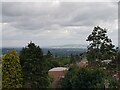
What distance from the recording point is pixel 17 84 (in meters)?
13.3

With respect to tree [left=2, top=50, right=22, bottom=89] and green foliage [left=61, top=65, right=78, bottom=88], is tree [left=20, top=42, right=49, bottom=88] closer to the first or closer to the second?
tree [left=2, top=50, right=22, bottom=89]

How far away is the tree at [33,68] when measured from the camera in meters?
14.1

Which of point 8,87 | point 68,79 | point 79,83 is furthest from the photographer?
point 68,79

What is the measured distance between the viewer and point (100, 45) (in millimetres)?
15484

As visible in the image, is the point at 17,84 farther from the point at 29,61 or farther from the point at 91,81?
the point at 91,81

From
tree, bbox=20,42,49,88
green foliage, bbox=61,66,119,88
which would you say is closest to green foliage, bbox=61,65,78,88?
green foliage, bbox=61,66,119,88

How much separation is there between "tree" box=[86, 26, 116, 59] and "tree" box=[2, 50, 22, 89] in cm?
426

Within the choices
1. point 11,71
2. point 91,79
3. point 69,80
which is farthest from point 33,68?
point 91,79

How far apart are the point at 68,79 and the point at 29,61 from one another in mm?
2344

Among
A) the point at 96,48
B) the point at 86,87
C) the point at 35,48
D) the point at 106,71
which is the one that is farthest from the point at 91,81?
the point at 35,48

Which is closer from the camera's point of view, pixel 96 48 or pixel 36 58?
pixel 36 58

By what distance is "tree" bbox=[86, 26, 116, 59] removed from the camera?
Answer: 15.1 meters

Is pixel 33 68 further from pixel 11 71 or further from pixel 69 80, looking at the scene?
pixel 69 80

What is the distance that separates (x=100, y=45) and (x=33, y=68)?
13.0 ft
